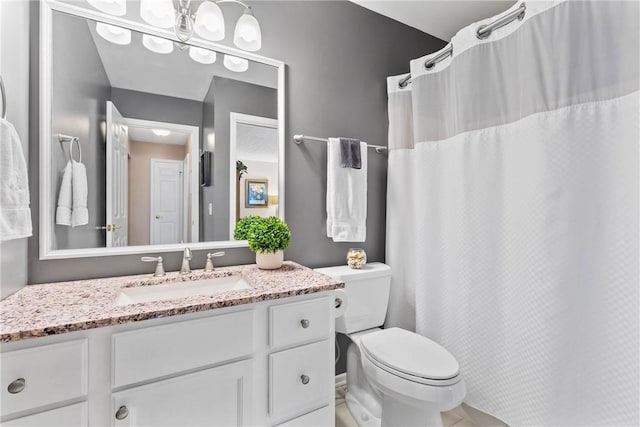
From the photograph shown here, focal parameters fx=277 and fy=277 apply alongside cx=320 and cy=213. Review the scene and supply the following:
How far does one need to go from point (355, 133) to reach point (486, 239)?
1028mm

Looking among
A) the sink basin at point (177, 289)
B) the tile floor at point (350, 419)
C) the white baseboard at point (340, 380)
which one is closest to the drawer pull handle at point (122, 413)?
the sink basin at point (177, 289)

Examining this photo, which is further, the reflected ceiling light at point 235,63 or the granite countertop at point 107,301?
the reflected ceiling light at point 235,63

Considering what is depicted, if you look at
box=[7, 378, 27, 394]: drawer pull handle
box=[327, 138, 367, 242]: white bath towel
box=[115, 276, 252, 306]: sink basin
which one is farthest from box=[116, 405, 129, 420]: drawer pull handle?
box=[327, 138, 367, 242]: white bath towel

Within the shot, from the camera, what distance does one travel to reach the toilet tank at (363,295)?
5.10ft

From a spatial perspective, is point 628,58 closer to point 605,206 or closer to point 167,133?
point 605,206

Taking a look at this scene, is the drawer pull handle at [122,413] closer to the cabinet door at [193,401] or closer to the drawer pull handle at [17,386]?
the cabinet door at [193,401]

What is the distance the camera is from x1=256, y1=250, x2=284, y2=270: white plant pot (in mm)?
1384

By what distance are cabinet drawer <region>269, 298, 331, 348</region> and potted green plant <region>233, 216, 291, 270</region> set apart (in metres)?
0.36

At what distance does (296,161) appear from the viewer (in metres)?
1.67

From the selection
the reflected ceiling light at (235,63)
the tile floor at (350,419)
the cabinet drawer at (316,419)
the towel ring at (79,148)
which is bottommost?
the tile floor at (350,419)

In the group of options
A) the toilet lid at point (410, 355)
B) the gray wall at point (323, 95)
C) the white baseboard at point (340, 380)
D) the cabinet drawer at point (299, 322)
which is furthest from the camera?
the white baseboard at point (340, 380)

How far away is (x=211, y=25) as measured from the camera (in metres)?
1.26

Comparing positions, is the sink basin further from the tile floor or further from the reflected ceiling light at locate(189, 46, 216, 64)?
the reflected ceiling light at locate(189, 46, 216, 64)

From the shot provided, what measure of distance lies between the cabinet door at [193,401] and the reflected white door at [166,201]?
0.68 meters
